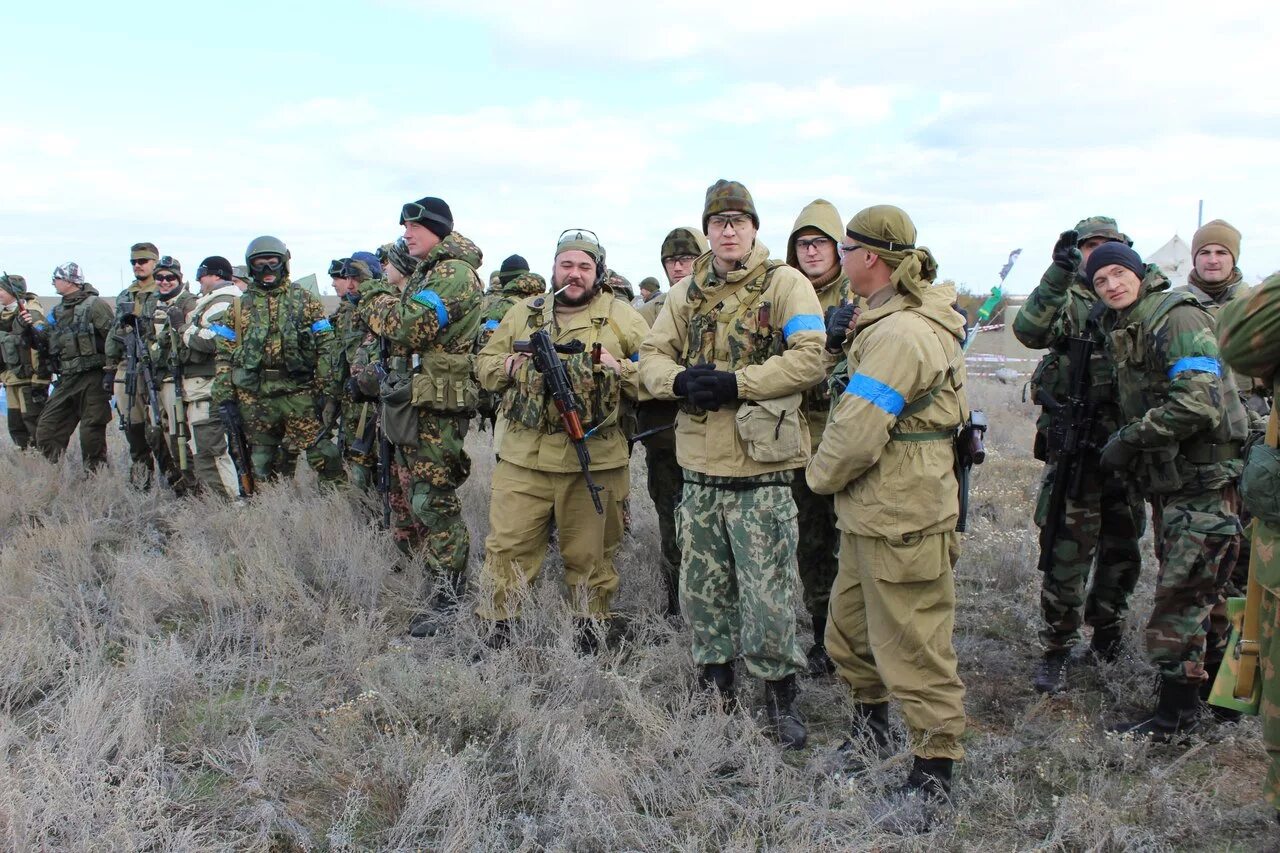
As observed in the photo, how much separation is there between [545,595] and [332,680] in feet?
3.73

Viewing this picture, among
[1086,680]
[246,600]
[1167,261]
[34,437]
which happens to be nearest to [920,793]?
[1086,680]

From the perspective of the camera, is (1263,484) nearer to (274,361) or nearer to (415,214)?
(415,214)

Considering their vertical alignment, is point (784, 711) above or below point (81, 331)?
below

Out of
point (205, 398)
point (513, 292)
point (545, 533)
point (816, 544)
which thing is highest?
point (513, 292)

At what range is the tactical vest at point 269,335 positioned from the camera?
727cm

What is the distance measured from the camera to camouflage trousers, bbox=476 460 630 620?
466cm

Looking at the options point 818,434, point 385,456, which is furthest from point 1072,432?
point 385,456

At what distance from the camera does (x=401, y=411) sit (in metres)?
5.32

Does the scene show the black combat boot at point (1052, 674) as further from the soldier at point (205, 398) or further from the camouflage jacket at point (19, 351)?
the camouflage jacket at point (19, 351)

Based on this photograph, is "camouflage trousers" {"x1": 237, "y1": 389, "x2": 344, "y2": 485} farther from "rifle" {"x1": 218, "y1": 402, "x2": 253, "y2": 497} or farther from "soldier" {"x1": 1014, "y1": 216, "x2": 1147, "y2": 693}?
"soldier" {"x1": 1014, "y1": 216, "x2": 1147, "y2": 693}

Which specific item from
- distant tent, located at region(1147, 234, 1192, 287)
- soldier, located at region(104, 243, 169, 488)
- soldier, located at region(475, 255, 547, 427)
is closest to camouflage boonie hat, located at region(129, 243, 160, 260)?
soldier, located at region(104, 243, 169, 488)

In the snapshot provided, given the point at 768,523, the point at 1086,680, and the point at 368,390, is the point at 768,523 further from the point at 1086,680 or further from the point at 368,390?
the point at 368,390

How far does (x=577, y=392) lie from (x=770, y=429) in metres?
1.17

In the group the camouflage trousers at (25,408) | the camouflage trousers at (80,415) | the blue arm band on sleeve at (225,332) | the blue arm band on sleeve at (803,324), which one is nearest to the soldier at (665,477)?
the blue arm band on sleeve at (803,324)
